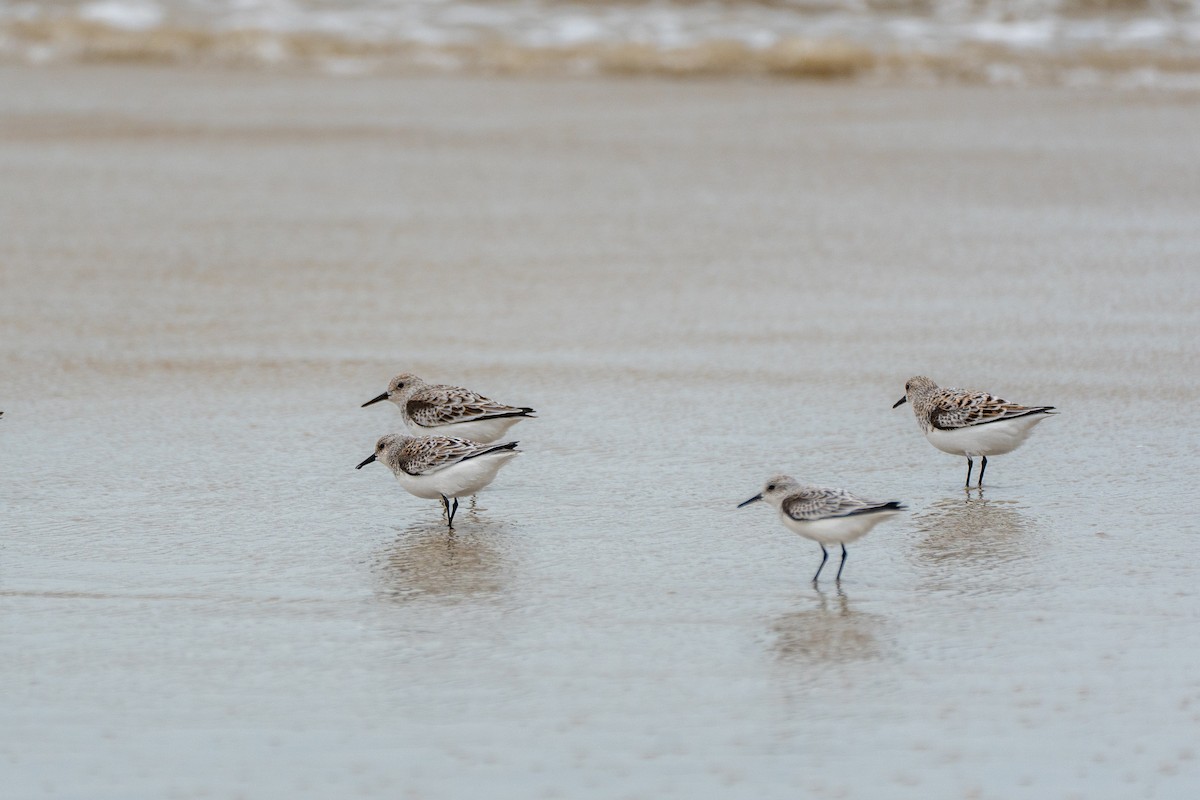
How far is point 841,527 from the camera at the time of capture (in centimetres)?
543

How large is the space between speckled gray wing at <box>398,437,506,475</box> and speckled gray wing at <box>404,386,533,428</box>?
63cm

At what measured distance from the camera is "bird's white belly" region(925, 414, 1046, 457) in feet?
21.7

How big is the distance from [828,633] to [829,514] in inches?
18.4

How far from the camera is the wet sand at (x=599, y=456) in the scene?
437 cm

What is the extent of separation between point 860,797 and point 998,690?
793 millimetres

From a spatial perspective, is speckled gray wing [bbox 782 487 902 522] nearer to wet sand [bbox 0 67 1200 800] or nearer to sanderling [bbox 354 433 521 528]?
wet sand [bbox 0 67 1200 800]

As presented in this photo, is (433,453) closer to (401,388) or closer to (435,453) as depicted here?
(435,453)

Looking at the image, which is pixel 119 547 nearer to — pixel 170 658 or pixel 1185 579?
pixel 170 658

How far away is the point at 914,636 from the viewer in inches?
199

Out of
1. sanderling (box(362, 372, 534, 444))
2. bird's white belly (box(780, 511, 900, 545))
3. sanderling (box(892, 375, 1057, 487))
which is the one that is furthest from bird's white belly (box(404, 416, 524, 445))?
bird's white belly (box(780, 511, 900, 545))

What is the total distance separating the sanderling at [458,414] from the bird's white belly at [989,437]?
1.72m

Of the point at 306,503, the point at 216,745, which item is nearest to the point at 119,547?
the point at 306,503

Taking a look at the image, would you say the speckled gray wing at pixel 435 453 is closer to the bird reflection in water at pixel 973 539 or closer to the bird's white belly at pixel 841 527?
the bird's white belly at pixel 841 527

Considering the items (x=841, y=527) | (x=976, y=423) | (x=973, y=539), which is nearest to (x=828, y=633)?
(x=841, y=527)
